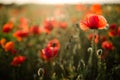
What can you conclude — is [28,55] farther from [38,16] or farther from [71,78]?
[38,16]

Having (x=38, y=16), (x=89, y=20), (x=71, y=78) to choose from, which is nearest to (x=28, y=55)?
(x=71, y=78)

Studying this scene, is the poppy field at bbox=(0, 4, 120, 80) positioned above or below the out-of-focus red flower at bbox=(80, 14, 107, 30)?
below

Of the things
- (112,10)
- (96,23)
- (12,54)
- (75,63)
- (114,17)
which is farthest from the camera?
(112,10)

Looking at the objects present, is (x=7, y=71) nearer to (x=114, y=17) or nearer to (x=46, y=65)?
(x=46, y=65)

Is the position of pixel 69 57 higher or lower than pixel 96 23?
lower

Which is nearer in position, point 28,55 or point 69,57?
point 69,57

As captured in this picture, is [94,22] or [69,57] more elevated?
[94,22]

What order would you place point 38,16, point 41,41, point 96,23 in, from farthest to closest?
point 38,16 < point 41,41 < point 96,23

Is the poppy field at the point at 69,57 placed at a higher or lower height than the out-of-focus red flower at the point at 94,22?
lower

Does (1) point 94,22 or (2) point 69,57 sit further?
(2) point 69,57

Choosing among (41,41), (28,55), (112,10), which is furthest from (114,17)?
(28,55)
